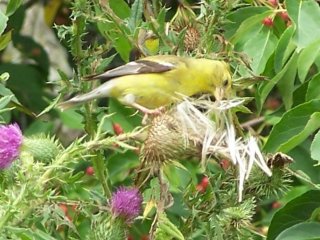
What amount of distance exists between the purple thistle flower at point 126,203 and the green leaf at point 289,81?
658 millimetres

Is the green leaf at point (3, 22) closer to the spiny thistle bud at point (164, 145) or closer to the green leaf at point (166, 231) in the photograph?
the spiny thistle bud at point (164, 145)

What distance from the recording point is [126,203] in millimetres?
2080

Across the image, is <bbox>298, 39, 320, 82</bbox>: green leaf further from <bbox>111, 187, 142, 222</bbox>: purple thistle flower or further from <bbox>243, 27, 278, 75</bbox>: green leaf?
<bbox>111, 187, 142, 222</bbox>: purple thistle flower

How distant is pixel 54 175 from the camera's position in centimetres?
183

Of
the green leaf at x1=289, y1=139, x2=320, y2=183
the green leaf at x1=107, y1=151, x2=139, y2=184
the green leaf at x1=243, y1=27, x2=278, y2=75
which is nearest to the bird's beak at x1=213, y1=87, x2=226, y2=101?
the green leaf at x1=243, y1=27, x2=278, y2=75

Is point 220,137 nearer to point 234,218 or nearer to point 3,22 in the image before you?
point 234,218

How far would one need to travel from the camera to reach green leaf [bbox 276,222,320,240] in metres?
2.35

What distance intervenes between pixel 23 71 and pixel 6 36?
1683 millimetres

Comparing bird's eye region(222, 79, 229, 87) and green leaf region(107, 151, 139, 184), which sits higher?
bird's eye region(222, 79, 229, 87)

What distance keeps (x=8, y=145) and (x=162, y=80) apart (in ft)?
2.74

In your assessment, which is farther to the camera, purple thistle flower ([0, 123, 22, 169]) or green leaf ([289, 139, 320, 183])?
green leaf ([289, 139, 320, 183])

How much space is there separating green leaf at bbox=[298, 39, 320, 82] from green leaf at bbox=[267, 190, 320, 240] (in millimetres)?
284

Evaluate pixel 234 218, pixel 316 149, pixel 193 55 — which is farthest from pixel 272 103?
pixel 234 218

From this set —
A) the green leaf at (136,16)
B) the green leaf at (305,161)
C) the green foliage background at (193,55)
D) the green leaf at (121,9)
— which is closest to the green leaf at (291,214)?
the green foliage background at (193,55)
